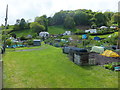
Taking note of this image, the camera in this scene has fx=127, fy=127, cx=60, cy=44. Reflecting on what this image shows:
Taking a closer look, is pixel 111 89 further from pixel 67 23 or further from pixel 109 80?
pixel 67 23

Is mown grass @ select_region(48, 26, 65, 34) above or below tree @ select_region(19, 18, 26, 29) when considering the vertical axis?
below

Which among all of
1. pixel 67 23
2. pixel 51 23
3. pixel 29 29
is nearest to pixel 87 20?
pixel 67 23

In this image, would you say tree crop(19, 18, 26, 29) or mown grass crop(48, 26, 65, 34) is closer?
mown grass crop(48, 26, 65, 34)

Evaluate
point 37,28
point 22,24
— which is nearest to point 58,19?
point 37,28

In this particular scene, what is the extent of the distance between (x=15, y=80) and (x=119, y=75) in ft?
33.1

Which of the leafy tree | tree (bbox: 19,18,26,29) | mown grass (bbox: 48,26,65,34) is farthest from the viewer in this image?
the leafy tree

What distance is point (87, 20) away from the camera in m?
110

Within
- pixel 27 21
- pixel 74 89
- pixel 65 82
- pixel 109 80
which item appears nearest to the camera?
pixel 74 89

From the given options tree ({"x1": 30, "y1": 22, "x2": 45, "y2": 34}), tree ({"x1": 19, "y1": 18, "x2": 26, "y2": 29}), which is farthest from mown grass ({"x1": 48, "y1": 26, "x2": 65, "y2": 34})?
tree ({"x1": 19, "y1": 18, "x2": 26, "y2": 29})

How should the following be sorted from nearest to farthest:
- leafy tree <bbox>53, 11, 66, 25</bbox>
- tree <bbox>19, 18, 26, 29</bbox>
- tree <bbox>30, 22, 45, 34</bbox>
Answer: tree <bbox>30, 22, 45, 34</bbox>, tree <bbox>19, 18, 26, 29</bbox>, leafy tree <bbox>53, 11, 66, 25</bbox>

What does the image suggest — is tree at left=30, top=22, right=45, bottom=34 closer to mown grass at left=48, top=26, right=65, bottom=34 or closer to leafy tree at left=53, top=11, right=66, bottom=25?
mown grass at left=48, top=26, right=65, bottom=34

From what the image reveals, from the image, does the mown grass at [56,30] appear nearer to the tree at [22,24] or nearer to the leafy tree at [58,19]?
the leafy tree at [58,19]

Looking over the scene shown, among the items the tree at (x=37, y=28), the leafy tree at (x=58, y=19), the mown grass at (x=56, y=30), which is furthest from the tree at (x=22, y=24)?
the leafy tree at (x=58, y=19)

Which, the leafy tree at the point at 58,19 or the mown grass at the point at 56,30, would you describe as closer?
the mown grass at the point at 56,30
